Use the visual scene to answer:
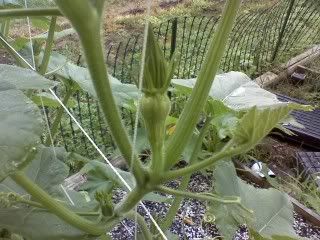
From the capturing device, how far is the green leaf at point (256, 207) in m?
0.76

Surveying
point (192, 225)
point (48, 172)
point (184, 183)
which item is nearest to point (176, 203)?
point (184, 183)

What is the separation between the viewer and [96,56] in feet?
1.21

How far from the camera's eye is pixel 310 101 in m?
3.06

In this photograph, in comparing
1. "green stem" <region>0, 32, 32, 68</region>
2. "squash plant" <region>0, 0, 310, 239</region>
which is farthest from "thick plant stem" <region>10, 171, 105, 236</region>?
"green stem" <region>0, 32, 32, 68</region>

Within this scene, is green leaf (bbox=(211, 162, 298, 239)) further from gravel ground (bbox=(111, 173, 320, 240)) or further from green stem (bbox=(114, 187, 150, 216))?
gravel ground (bbox=(111, 173, 320, 240))

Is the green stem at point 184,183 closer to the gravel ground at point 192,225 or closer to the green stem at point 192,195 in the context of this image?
the green stem at point 192,195

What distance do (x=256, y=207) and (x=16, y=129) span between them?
0.54m

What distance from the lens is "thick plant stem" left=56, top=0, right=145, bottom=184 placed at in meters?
0.34

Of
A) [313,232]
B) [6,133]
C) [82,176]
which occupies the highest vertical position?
[6,133]

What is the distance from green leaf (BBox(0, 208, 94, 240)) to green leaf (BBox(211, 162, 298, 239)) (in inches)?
10.9

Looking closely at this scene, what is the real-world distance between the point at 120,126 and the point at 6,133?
0.09m

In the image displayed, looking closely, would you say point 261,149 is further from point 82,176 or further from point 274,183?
point 82,176

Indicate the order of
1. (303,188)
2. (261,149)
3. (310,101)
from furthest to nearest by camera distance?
(310,101) → (261,149) → (303,188)

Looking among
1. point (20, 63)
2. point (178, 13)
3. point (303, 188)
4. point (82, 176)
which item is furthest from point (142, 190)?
point (178, 13)
